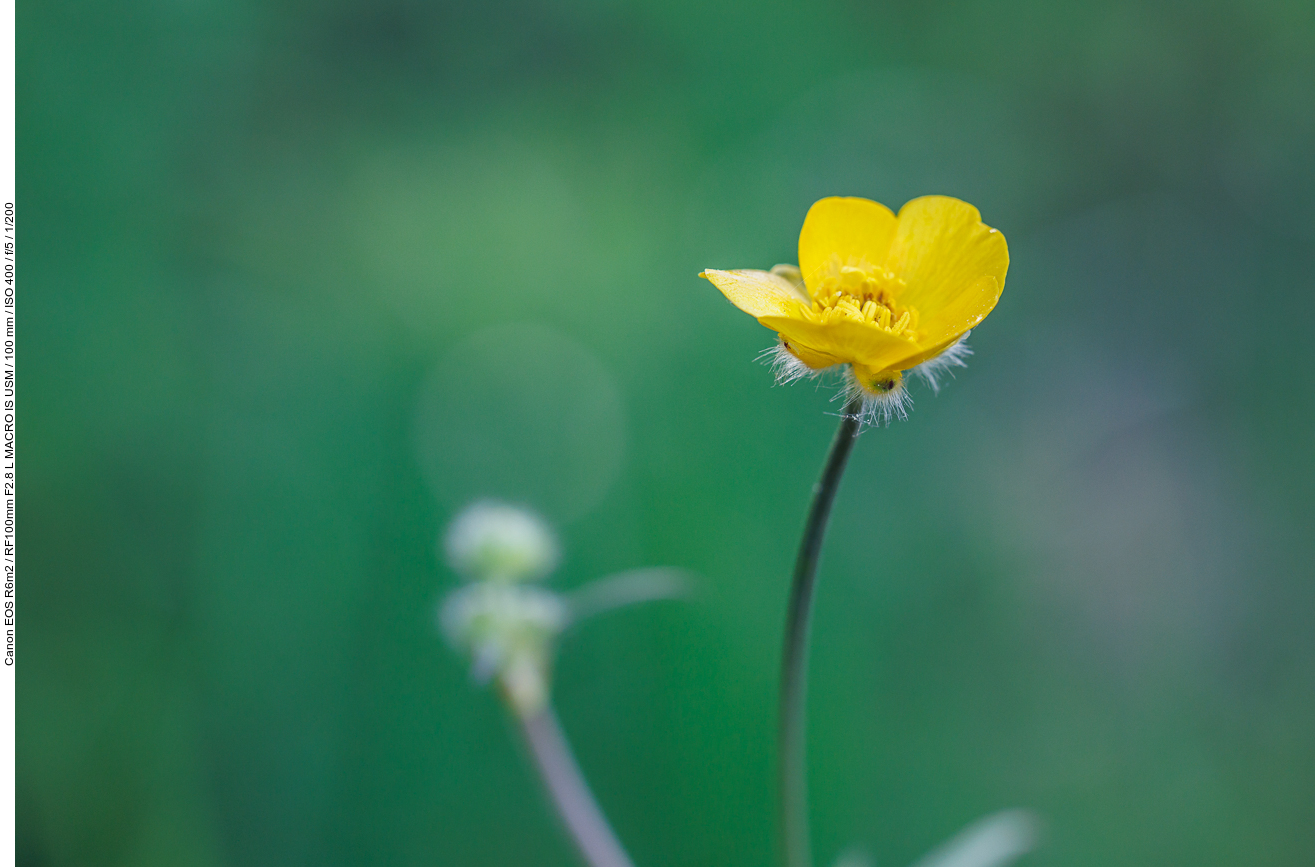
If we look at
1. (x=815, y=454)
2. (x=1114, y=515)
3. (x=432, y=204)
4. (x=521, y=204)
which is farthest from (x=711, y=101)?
(x=1114, y=515)

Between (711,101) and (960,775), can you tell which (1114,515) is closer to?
(960,775)

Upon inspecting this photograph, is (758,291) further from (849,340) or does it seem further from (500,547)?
(500,547)

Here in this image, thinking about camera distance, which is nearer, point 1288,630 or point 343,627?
point 343,627

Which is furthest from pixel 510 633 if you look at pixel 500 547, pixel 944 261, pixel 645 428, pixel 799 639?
pixel 645 428

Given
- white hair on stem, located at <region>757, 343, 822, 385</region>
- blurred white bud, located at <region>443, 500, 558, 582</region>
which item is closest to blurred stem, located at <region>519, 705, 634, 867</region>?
blurred white bud, located at <region>443, 500, 558, 582</region>

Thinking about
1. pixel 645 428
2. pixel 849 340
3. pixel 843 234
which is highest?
pixel 645 428

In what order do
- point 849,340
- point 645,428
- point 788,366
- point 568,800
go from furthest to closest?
point 645,428, point 568,800, point 788,366, point 849,340

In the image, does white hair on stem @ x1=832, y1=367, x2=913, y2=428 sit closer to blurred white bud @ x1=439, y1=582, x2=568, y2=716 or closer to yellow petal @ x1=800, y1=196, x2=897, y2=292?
yellow petal @ x1=800, y1=196, x2=897, y2=292
